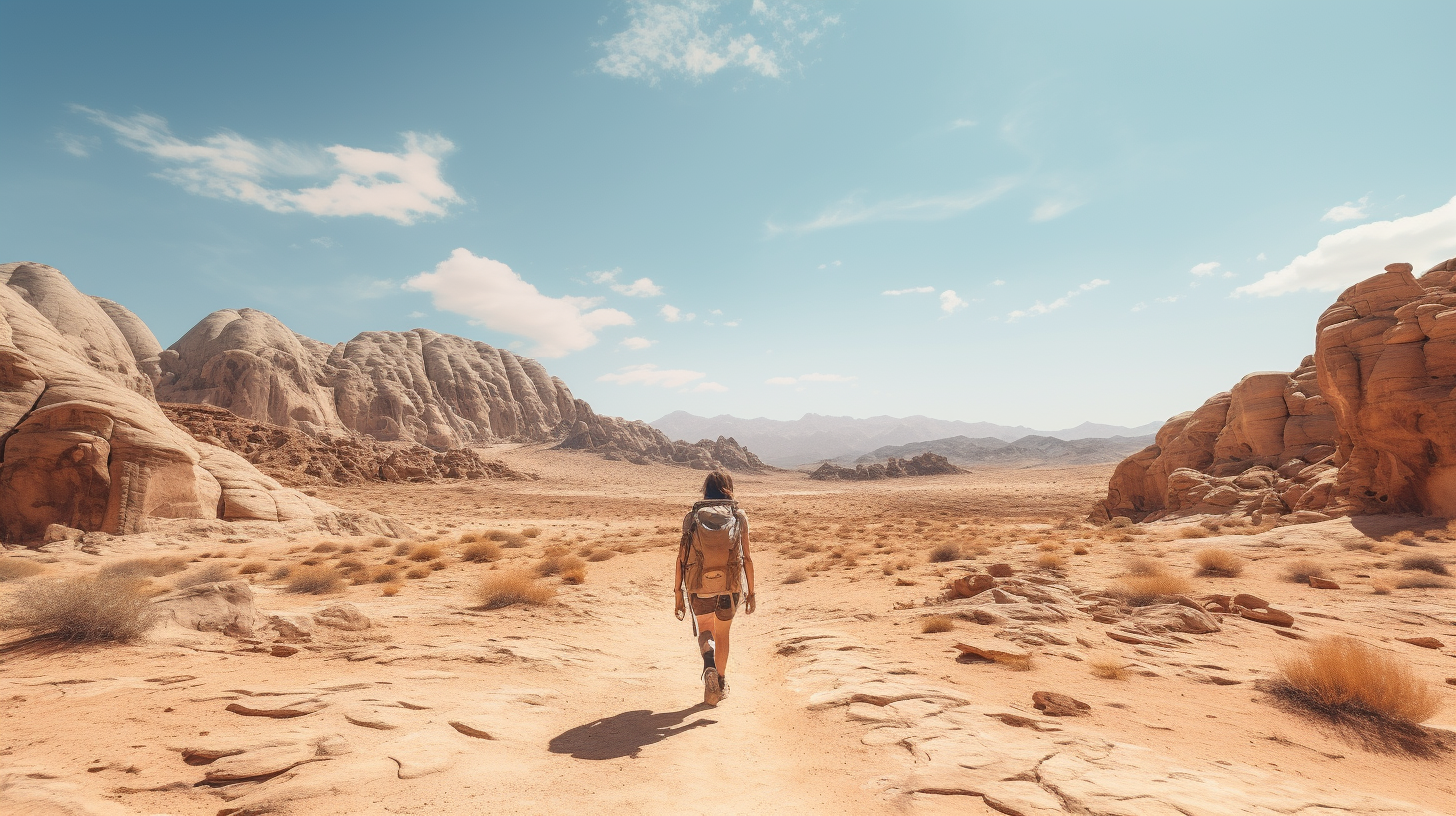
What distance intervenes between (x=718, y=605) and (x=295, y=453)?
45908mm

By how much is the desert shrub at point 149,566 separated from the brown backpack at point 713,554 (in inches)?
421

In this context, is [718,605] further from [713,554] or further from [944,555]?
[944,555]

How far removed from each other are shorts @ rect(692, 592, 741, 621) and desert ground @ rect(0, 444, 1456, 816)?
2.88ft

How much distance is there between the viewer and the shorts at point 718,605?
543cm

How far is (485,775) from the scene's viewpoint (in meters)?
3.61

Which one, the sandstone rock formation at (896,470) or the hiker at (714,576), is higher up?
the hiker at (714,576)

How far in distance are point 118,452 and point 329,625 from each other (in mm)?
12573

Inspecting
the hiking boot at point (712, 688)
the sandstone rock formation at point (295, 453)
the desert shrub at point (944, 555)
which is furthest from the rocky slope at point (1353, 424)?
the sandstone rock formation at point (295, 453)

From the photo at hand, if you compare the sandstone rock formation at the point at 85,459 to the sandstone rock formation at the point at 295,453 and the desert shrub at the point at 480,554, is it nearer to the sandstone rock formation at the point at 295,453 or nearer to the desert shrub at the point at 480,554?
the desert shrub at the point at 480,554

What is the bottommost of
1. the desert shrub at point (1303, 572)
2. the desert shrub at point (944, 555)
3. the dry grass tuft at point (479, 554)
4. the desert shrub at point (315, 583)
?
the desert shrub at point (944, 555)

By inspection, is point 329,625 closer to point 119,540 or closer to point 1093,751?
point 1093,751

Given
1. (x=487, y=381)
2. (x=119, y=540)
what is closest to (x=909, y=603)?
(x=119, y=540)

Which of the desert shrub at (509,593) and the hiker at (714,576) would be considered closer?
the hiker at (714,576)

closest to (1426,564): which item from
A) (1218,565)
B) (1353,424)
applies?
(1218,565)
